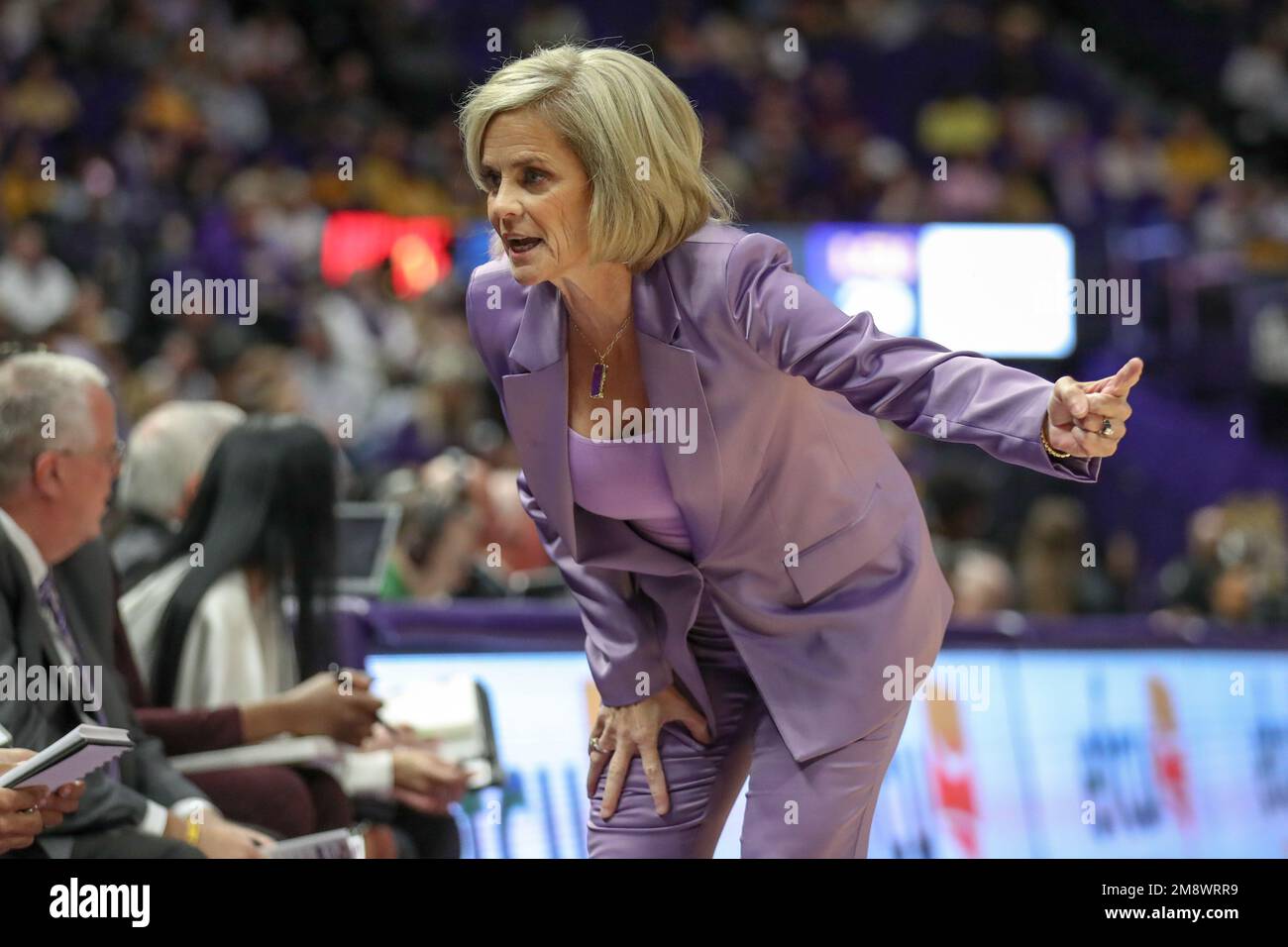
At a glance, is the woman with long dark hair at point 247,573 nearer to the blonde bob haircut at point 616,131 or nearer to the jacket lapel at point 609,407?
the jacket lapel at point 609,407

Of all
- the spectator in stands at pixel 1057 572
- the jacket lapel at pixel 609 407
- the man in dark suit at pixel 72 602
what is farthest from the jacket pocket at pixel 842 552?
the spectator in stands at pixel 1057 572

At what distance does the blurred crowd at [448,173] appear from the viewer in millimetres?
7531

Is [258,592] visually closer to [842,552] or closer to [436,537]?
[436,537]

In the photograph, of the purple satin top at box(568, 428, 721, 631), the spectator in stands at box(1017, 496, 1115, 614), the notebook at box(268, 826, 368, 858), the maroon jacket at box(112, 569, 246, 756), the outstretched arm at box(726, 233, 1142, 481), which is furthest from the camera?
the spectator in stands at box(1017, 496, 1115, 614)

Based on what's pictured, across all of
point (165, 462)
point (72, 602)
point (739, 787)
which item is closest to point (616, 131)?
point (739, 787)

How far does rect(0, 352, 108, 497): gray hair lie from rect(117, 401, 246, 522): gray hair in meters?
1.14

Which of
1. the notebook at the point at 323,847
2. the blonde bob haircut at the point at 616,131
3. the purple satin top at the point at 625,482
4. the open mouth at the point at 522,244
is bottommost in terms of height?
the notebook at the point at 323,847

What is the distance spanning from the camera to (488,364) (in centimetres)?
259

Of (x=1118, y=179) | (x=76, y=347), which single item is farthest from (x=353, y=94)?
(x=1118, y=179)

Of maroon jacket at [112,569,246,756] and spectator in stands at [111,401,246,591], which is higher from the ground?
spectator in stands at [111,401,246,591]

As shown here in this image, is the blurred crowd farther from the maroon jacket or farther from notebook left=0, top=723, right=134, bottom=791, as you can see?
notebook left=0, top=723, right=134, bottom=791

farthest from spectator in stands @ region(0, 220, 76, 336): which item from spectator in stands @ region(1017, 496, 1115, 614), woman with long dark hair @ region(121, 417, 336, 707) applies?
woman with long dark hair @ region(121, 417, 336, 707)

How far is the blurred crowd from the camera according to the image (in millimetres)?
7531
